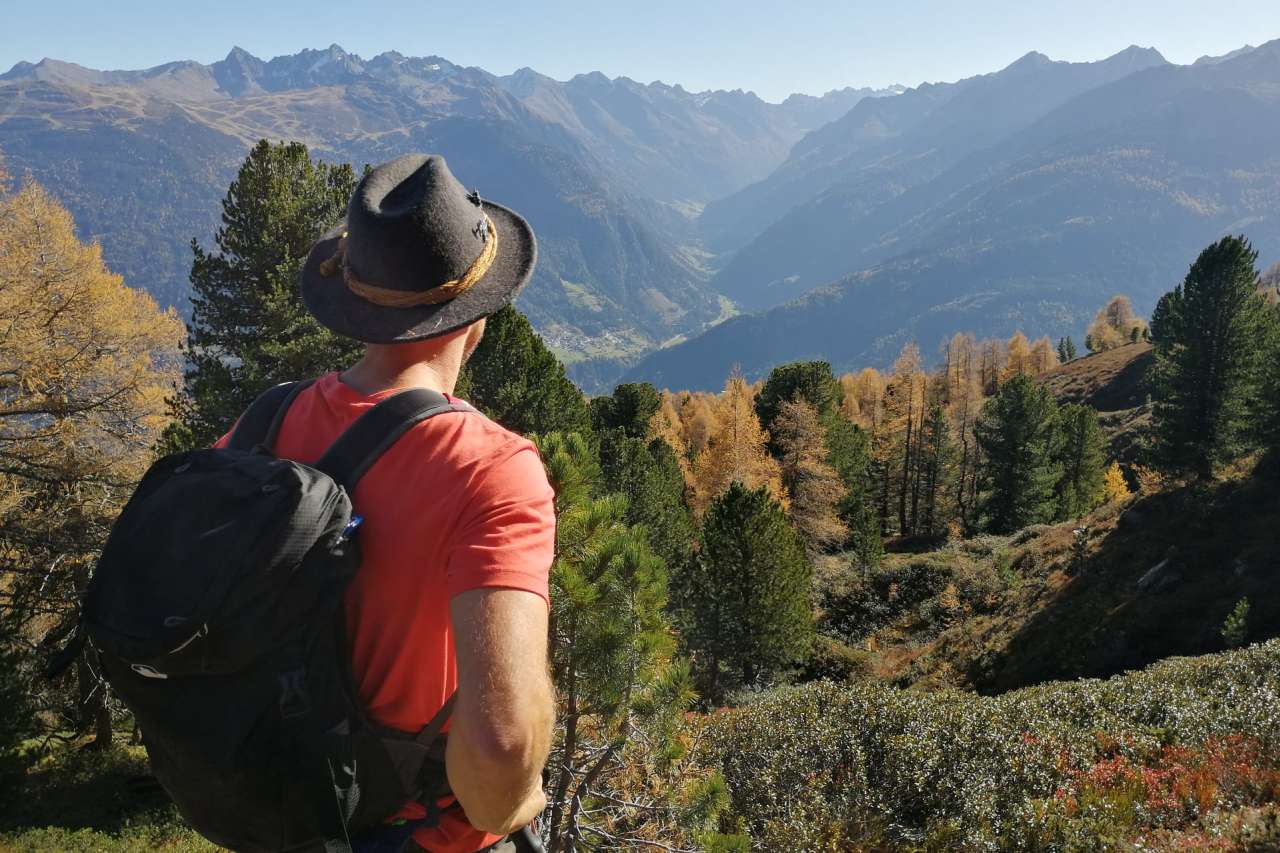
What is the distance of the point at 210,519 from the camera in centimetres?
148

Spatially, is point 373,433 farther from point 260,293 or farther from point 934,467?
point 934,467

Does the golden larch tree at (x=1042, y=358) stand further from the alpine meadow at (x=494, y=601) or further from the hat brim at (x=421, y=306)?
the hat brim at (x=421, y=306)

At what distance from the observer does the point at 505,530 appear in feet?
4.91

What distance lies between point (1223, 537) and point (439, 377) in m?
34.2

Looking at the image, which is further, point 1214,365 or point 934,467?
point 934,467

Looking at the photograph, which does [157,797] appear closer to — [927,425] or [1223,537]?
[1223,537]

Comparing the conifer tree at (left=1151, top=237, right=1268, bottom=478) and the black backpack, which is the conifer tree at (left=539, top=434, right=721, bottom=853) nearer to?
the black backpack

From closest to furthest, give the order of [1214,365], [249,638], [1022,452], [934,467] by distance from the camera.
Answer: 1. [249,638]
2. [1214,365]
3. [1022,452]
4. [934,467]

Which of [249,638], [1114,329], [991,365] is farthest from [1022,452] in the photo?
[1114,329]

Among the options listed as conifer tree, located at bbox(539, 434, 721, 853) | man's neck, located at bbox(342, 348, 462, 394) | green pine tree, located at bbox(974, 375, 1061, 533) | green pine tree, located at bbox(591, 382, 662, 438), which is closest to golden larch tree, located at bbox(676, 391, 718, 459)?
green pine tree, located at bbox(591, 382, 662, 438)

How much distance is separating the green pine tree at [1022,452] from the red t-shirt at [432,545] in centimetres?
5004

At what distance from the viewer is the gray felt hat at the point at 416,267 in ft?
6.08

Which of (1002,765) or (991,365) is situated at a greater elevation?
(1002,765)

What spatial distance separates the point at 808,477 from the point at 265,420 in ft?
126
